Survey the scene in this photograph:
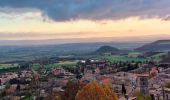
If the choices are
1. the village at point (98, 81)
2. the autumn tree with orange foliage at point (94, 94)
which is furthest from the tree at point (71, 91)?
the autumn tree with orange foliage at point (94, 94)

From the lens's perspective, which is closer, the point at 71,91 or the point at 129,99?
the point at 71,91

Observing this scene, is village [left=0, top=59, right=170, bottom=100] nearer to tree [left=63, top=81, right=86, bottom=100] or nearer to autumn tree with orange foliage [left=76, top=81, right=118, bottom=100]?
tree [left=63, top=81, right=86, bottom=100]

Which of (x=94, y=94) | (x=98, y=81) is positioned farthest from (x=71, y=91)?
(x=98, y=81)

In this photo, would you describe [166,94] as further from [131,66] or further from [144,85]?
[131,66]

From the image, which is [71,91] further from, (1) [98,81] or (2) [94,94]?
(1) [98,81]

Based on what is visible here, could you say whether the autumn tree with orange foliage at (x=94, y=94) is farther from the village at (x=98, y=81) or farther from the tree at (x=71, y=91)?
the village at (x=98, y=81)

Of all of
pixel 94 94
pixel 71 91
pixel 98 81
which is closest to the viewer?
pixel 94 94

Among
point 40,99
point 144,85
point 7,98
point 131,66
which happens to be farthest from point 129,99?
point 131,66

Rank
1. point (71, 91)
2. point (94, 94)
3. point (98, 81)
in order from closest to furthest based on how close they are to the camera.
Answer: point (94, 94), point (71, 91), point (98, 81)

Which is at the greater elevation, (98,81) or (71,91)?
(71,91)

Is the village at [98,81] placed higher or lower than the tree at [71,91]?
lower

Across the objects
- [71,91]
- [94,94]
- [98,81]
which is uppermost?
[94,94]
